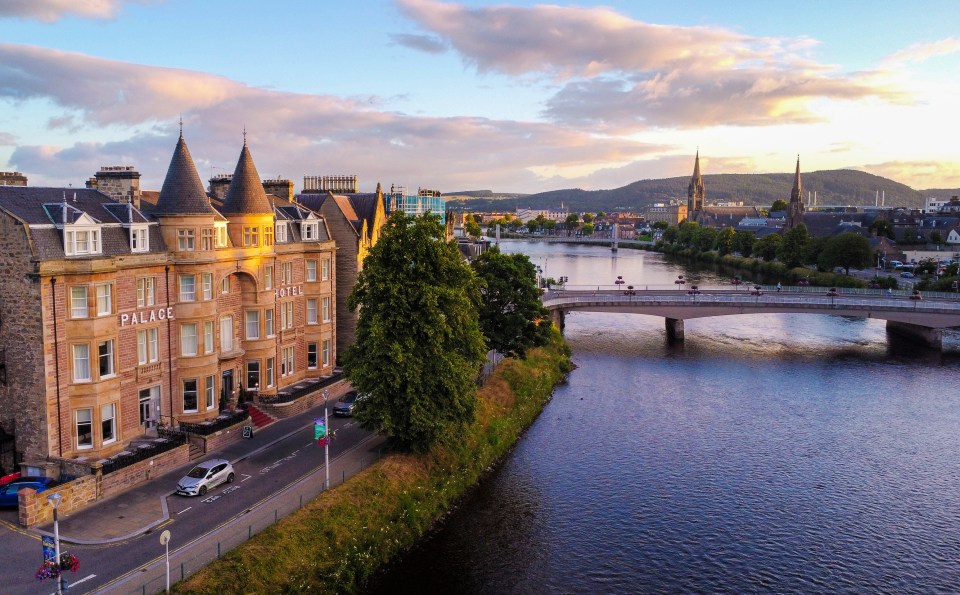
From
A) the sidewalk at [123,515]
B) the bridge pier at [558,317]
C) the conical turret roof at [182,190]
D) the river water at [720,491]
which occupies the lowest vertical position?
the river water at [720,491]

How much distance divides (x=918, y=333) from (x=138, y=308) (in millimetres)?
90350

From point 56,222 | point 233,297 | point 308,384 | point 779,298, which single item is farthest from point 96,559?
point 779,298

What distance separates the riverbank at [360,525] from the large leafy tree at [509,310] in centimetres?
1063

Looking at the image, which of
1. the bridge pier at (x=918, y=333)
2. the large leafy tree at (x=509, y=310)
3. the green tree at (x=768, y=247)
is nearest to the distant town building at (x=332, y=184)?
the large leafy tree at (x=509, y=310)

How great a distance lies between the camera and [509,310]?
218 feet

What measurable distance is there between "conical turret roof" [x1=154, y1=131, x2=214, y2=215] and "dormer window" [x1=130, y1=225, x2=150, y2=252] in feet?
6.03

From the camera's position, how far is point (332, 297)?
58.7 m

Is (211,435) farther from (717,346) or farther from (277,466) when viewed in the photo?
(717,346)

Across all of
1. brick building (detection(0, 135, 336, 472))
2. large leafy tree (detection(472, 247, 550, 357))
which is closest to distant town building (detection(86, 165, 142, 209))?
brick building (detection(0, 135, 336, 472))

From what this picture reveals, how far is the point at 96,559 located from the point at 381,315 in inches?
727

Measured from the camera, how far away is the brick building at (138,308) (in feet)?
118

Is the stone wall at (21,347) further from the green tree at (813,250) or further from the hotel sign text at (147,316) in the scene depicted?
the green tree at (813,250)

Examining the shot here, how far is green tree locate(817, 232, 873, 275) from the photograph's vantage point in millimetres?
137125

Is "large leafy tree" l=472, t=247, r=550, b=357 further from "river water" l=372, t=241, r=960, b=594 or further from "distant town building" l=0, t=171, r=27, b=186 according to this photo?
"distant town building" l=0, t=171, r=27, b=186
